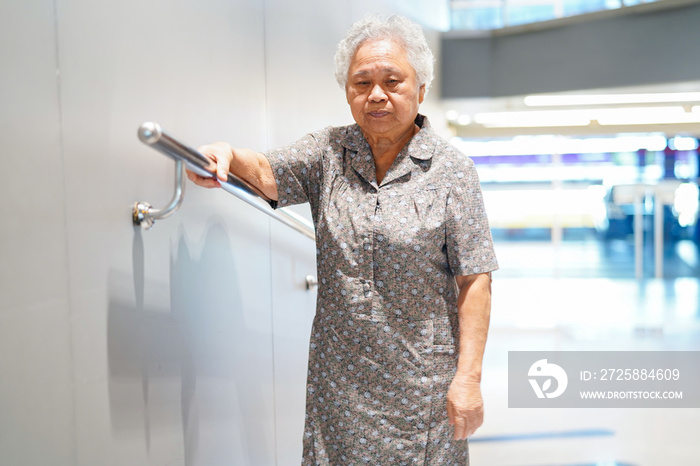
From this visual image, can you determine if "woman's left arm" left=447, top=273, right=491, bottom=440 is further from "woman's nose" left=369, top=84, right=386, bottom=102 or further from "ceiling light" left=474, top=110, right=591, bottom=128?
"ceiling light" left=474, top=110, right=591, bottom=128

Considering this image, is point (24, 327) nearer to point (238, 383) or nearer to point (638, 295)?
point (238, 383)

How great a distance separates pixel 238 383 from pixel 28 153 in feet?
4.14

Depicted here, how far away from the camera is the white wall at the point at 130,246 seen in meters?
1.16

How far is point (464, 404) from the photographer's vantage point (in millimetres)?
1752

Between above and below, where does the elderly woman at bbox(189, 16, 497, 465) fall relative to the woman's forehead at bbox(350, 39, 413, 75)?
below

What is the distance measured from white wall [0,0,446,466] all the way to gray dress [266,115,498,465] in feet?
1.13

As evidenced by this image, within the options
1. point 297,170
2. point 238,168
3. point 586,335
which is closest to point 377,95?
point 297,170

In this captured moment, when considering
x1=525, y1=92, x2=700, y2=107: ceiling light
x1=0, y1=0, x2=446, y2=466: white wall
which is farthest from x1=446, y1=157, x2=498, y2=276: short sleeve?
x1=525, y1=92, x2=700, y2=107: ceiling light

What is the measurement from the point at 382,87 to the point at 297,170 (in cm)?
31

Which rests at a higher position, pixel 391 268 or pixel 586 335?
pixel 391 268

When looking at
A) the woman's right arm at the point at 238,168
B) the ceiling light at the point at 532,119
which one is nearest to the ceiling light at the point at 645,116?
the ceiling light at the point at 532,119

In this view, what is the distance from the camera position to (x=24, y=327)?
1157mm

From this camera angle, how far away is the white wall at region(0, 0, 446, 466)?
1162 millimetres

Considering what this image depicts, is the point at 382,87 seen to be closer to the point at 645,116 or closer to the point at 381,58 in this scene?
the point at 381,58
